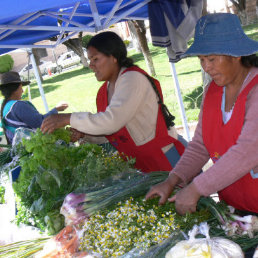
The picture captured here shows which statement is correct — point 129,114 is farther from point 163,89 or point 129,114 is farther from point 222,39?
point 163,89

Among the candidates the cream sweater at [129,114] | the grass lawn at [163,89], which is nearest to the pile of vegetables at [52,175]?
the cream sweater at [129,114]

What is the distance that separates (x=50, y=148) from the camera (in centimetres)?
243

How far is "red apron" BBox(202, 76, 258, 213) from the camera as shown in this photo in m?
1.69

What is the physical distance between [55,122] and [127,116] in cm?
47

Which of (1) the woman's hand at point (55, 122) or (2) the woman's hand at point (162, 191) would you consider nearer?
(2) the woman's hand at point (162, 191)

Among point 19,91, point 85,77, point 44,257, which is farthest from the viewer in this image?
point 85,77

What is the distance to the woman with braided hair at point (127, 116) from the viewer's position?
2.42m

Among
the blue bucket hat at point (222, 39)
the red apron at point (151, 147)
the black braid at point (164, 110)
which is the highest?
the blue bucket hat at point (222, 39)

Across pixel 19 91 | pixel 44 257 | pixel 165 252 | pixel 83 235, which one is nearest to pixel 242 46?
pixel 165 252

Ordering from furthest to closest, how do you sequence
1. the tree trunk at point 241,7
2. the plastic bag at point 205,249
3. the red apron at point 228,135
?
the tree trunk at point 241,7 → the red apron at point 228,135 → the plastic bag at point 205,249

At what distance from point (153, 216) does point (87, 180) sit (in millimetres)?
476

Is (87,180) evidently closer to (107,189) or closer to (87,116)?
(107,189)

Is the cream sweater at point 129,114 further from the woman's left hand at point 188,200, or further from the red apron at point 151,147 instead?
the woman's left hand at point 188,200

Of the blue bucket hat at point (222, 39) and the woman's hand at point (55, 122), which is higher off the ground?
the blue bucket hat at point (222, 39)
